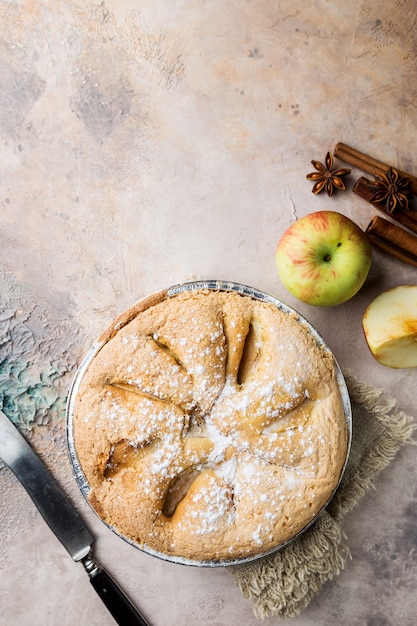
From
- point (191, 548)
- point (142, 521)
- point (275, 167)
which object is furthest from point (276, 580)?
point (275, 167)

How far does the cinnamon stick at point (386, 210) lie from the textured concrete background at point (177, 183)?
0.17 ft

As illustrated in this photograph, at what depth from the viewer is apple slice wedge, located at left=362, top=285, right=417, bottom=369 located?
1.85m

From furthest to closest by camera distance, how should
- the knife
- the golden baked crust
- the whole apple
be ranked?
the knife, the whole apple, the golden baked crust

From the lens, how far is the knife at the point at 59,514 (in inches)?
72.5

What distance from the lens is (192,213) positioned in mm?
1944

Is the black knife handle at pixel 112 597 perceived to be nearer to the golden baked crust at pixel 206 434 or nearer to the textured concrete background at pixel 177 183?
the textured concrete background at pixel 177 183

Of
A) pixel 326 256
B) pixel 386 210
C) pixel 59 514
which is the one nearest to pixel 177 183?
pixel 326 256

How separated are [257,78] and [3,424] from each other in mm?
1356

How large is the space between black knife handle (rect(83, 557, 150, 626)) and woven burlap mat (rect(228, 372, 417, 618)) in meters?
0.33

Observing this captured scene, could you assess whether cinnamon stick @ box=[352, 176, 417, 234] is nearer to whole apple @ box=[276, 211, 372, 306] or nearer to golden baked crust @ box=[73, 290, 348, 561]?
whole apple @ box=[276, 211, 372, 306]

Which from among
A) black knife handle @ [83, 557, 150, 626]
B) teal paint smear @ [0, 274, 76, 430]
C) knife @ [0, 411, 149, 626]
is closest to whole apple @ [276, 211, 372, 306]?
teal paint smear @ [0, 274, 76, 430]

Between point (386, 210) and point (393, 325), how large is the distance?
371 millimetres

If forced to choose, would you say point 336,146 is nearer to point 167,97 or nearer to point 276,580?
point 167,97

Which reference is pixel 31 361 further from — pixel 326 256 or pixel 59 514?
pixel 326 256
